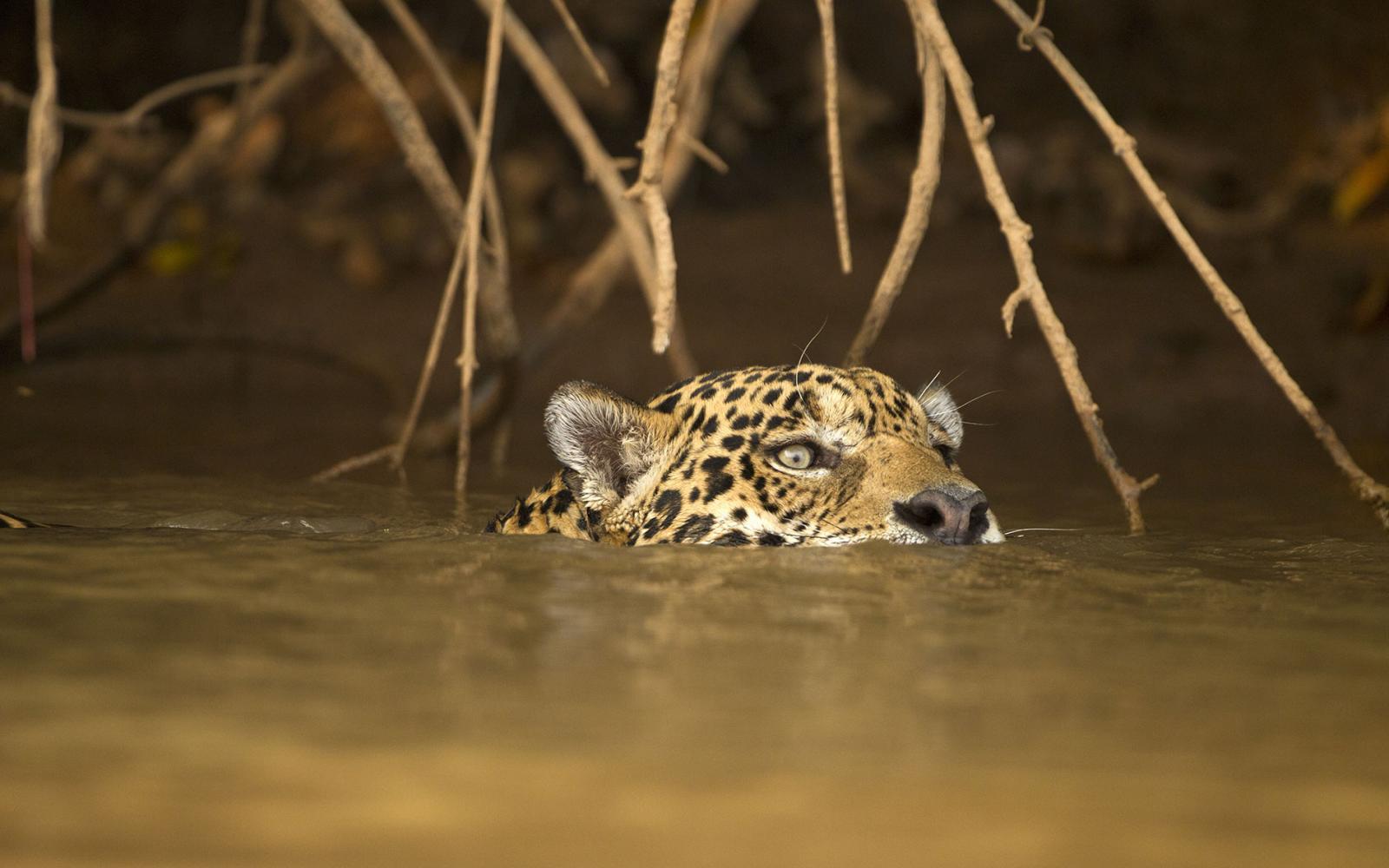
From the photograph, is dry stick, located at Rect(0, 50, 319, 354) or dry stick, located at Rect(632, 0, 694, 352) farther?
dry stick, located at Rect(0, 50, 319, 354)

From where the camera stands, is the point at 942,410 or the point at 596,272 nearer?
the point at 942,410

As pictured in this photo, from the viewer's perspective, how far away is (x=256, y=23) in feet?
22.4

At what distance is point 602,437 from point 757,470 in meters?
0.39

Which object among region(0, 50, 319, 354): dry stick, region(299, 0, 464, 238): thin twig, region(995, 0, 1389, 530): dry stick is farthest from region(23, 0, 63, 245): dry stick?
region(0, 50, 319, 354): dry stick

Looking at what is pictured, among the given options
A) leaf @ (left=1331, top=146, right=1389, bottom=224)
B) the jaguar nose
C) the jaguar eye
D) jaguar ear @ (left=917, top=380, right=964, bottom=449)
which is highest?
leaf @ (left=1331, top=146, right=1389, bottom=224)

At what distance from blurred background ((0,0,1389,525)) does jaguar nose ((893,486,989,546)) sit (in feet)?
8.66

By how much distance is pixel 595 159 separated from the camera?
18.3 feet

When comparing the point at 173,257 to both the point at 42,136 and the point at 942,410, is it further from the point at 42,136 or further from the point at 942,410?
the point at 942,410

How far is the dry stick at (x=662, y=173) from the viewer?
3727mm

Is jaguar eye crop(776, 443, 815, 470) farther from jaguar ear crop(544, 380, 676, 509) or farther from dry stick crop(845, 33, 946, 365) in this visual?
dry stick crop(845, 33, 946, 365)

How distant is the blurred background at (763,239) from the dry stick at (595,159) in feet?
4.23

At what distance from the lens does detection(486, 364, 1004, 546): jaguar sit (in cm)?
402

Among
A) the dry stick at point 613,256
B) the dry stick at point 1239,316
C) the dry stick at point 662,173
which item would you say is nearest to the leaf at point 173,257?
the dry stick at point 613,256

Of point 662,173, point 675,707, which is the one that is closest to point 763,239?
point 662,173
